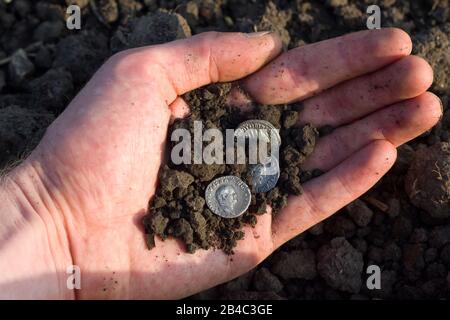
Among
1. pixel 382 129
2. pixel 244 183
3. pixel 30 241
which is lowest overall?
pixel 30 241

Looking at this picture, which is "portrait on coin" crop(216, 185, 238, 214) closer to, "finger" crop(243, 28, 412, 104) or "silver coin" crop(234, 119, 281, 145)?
"silver coin" crop(234, 119, 281, 145)

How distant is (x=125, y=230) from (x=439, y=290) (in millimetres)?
2184

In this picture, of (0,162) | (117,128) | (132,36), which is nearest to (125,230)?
(117,128)

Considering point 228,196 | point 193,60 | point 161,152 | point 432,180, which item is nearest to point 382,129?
point 432,180

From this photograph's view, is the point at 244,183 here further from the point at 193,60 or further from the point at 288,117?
the point at 193,60

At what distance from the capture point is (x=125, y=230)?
3.88 metres

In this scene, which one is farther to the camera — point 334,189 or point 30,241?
point 334,189

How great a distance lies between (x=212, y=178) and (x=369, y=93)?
1.25 metres

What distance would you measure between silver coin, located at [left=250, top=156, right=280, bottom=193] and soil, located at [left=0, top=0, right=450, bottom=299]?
41cm

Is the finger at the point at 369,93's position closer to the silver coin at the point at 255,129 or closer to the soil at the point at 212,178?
the soil at the point at 212,178

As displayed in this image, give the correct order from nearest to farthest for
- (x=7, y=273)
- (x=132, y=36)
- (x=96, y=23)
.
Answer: (x=7, y=273) → (x=132, y=36) → (x=96, y=23)

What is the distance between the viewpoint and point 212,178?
406 cm

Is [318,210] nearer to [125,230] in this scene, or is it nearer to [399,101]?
[399,101]

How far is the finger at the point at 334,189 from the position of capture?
4012 millimetres
